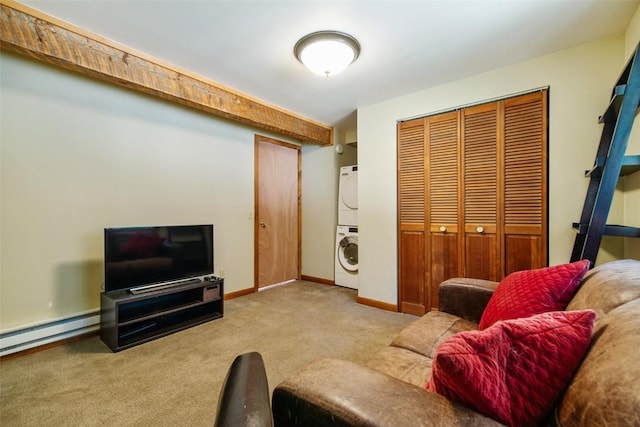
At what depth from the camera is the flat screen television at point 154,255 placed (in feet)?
7.51

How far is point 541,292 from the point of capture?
115 cm

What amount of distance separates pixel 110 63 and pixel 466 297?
10.2 feet

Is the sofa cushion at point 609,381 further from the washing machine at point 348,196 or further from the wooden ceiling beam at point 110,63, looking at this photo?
the washing machine at point 348,196

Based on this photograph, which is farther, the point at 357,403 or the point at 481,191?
the point at 481,191

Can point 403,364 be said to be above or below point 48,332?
above

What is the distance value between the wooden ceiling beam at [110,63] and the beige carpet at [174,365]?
218cm

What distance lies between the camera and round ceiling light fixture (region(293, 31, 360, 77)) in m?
2.01

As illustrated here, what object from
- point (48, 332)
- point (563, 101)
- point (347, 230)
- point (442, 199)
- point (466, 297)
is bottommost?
point (48, 332)

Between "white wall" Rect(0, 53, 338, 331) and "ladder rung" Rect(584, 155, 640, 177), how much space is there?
350cm

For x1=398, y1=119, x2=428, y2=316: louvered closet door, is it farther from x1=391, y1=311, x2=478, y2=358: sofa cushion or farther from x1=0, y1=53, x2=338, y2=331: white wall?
x1=0, y1=53, x2=338, y2=331: white wall

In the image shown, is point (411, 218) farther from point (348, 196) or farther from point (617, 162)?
point (617, 162)

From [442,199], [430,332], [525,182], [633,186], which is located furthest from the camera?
[442,199]

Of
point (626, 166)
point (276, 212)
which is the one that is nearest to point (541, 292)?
point (626, 166)

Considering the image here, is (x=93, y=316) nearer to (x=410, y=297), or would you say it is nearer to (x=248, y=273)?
(x=248, y=273)
